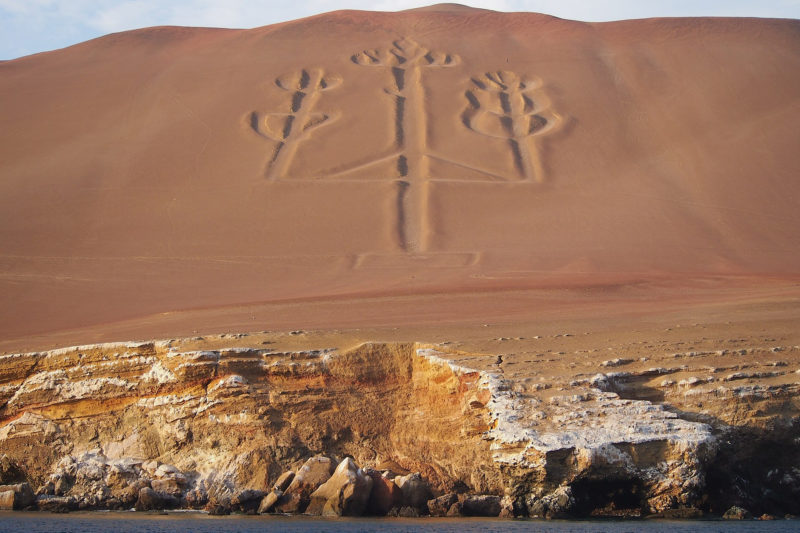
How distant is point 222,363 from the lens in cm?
1702

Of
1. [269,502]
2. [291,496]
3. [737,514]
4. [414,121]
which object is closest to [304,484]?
[291,496]

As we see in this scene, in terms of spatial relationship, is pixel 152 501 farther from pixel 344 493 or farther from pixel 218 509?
pixel 344 493

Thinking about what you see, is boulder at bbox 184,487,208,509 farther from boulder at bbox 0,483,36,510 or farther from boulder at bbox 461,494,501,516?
boulder at bbox 461,494,501,516

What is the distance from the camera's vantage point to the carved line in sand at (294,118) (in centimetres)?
3969

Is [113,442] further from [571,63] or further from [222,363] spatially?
[571,63]

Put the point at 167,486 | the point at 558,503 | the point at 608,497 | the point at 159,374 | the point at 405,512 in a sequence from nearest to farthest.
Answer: the point at 558,503 < the point at 608,497 < the point at 405,512 < the point at 167,486 < the point at 159,374

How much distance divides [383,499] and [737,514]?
5.52m

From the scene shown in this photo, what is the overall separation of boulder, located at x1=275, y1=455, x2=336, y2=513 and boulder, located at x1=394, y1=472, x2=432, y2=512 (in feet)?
4.03

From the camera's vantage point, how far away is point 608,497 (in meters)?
14.5

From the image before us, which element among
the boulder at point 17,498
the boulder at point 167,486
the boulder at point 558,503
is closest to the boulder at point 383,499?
the boulder at point 558,503

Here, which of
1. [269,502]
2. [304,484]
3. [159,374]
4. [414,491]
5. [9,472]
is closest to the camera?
[414,491]

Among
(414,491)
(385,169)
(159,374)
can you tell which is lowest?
(414,491)

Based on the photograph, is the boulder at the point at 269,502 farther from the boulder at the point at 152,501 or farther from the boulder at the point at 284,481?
the boulder at the point at 152,501

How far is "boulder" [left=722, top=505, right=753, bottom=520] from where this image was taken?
46.9 ft
